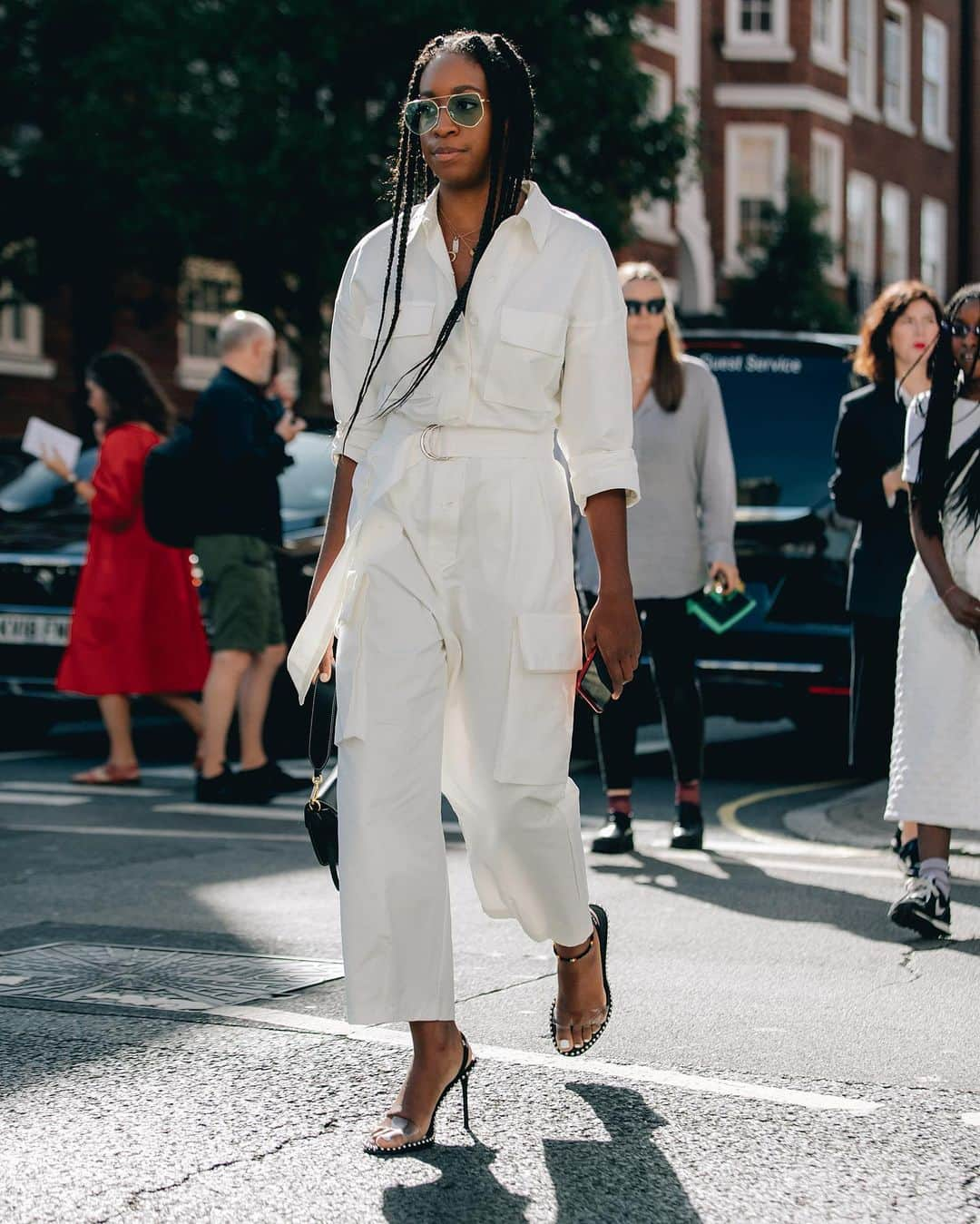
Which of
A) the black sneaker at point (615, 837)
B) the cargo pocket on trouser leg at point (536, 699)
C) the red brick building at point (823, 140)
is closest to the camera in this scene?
the cargo pocket on trouser leg at point (536, 699)

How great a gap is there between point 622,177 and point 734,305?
1154cm

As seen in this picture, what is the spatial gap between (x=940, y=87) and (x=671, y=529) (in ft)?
115

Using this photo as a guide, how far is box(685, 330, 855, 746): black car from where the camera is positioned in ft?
29.6

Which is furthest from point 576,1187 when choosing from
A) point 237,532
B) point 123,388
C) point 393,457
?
point 123,388

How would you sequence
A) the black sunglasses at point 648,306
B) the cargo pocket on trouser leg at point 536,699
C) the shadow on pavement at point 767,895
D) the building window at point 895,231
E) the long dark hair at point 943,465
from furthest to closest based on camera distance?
1. the building window at point 895,231
2. the black sunglasses at point 648,306
3. the shadow on pavement at point 767,895
4. the long dark hair at point 943,465
5. the cargo pocket on trouser leg at point 536,699

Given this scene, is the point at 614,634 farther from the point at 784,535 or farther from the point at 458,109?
the point at 784,535

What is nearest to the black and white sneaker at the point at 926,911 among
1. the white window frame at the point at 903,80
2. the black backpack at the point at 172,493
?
the black backpack at the point at 172,493

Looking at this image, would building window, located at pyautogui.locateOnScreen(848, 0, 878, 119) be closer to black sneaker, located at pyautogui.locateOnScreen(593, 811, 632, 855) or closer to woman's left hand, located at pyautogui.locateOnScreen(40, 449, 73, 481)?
woman's left hand, located at pyautogui.locateOnScreen(40, 449, 73, 481)

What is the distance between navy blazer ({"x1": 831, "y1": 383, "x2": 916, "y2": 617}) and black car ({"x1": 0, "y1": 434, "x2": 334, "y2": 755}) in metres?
3.07

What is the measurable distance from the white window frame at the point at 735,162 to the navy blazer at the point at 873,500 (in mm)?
27004

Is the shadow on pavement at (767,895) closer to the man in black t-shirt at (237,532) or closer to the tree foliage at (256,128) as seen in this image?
the man in black t-shirt at (237,532)

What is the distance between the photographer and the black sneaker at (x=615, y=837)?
23.8 ft

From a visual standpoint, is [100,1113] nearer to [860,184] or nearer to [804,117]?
[804,117]

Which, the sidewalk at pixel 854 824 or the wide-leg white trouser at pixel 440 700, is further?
the sidewalk at pixel 854 824
